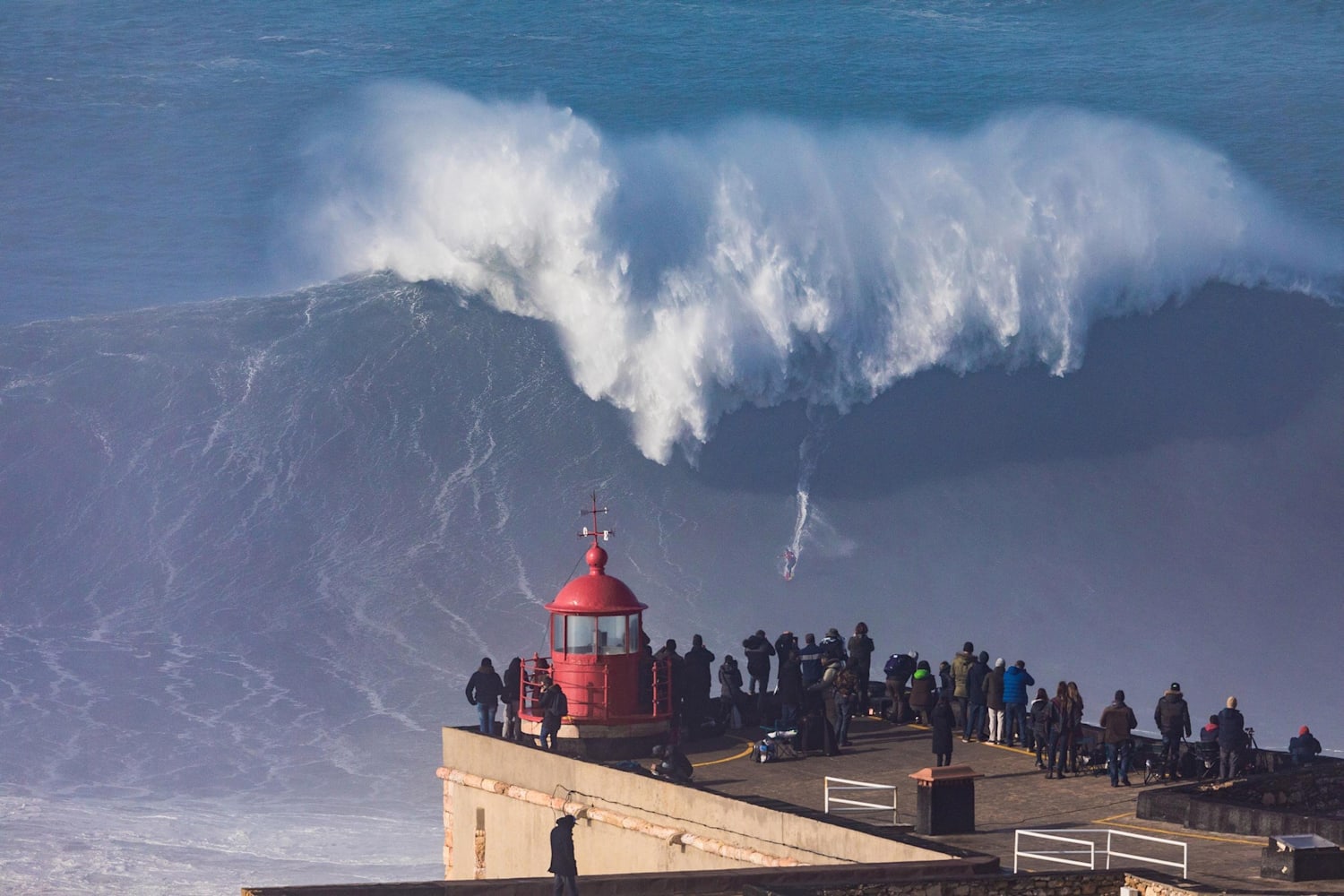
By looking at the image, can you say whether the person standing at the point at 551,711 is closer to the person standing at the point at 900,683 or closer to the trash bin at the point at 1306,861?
the person standing at the point at 900,683

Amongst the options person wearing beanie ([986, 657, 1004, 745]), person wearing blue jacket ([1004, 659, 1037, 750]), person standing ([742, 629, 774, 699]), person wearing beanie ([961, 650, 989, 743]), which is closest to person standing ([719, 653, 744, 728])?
person standing ([742, 629, 774, 699])

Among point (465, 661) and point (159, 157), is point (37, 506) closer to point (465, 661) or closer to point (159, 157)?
point (465, 661)

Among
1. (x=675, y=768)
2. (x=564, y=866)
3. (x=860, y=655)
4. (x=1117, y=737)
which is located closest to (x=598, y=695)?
(x=675, y=768)

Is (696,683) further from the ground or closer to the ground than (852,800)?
further from the ground

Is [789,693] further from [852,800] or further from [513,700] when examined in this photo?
[513,700]

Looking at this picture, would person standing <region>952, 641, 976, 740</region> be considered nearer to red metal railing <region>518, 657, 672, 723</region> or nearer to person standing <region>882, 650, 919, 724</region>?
person standing <region>882, 650, 919, 724</region>

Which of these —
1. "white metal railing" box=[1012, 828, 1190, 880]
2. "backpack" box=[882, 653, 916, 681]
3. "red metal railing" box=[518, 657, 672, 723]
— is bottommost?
"white metal railing" box=[1012, 828, 1190, 880]
